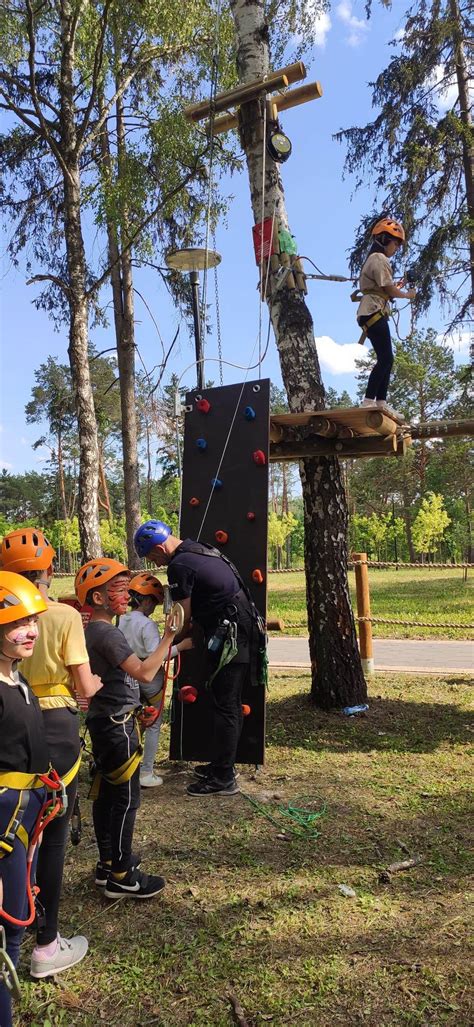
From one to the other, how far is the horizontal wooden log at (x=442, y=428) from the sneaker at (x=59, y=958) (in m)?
4.73

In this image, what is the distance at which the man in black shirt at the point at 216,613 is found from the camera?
14.3 ft

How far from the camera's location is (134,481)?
13859mm

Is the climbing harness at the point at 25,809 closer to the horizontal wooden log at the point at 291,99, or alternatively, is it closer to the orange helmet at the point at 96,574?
the orange helmet at the point at 96,574

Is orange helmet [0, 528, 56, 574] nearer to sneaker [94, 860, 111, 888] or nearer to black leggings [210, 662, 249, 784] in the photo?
sneaker [94, 860, 111, 888]

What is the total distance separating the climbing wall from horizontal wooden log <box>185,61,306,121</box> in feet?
8.63

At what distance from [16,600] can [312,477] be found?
15.0 feet

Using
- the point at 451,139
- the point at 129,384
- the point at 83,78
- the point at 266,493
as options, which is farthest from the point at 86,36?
the point at 266,493

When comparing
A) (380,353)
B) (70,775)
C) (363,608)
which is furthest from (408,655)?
(70,775)

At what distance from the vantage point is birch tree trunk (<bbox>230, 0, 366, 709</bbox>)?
641 cm

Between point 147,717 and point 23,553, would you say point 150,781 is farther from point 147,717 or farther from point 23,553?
point 23,553

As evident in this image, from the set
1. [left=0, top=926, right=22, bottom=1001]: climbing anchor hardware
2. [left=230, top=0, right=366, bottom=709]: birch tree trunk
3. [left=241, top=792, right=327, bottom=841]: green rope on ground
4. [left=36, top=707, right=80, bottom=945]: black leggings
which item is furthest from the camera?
[left=230, top=0, right=366, bottom=709]: birch tree trunk

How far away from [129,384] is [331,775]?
399 inches

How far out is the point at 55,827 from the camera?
271 centimetres

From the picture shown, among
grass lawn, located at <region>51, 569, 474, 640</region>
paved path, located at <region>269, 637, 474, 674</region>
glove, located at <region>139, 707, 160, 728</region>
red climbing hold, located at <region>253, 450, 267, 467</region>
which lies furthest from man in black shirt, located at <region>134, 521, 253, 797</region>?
grass lawn, located at <region>51, 569, 474, 640</region>
